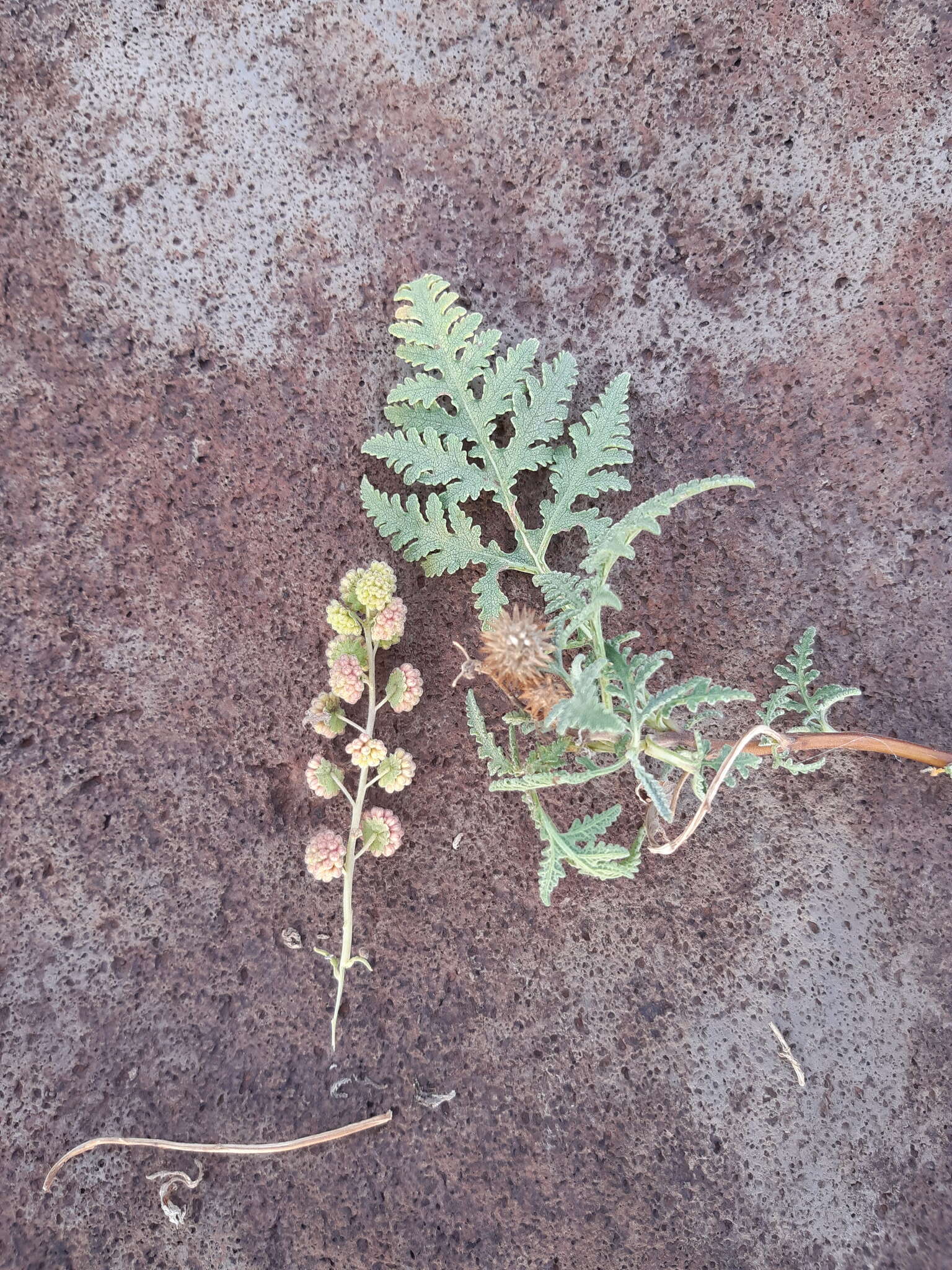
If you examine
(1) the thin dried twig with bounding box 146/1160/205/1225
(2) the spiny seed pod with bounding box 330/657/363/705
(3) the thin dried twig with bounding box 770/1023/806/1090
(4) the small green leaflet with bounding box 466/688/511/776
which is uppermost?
(2) the spiny seed pod with bounding box 330/657/363/705

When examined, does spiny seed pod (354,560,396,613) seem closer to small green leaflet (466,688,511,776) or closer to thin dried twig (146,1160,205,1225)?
small green leaflet (466,688,511,776)

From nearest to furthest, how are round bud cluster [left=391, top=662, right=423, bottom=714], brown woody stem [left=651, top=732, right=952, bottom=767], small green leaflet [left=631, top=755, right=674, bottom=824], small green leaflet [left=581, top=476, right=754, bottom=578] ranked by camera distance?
1. small green leaflet [left=581, top=476, right=754, bottom=578]
2. small green leaflet [left=631, top=755, right=674, bottom=824]
3. brown woody stem [left=651, top=732, right=952, bottom=767]
4. round bud cluster [left=391, top=662, right=423, bottom=714]

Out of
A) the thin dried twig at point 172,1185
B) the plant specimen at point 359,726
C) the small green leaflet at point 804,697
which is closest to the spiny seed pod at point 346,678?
the plant specimen at point 359,726

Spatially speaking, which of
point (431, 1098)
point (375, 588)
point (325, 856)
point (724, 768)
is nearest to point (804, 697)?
point (724, 768)

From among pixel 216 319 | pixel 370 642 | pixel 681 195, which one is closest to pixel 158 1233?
pixel 370 642

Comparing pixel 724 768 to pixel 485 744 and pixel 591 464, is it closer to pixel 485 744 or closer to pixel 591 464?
pixel 485 744

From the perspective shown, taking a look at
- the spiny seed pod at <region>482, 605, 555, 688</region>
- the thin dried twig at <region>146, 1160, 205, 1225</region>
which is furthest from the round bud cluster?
the thin dried twig at <region>146, 1160, 205, 1225</region>

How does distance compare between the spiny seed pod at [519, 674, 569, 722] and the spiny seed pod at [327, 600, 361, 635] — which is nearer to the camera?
the spiny seed pod at [519, 674, 569, 722]

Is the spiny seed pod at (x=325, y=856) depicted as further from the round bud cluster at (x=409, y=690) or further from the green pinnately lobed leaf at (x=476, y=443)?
the green pinnately lobed leaf at (x=476, y=443)
